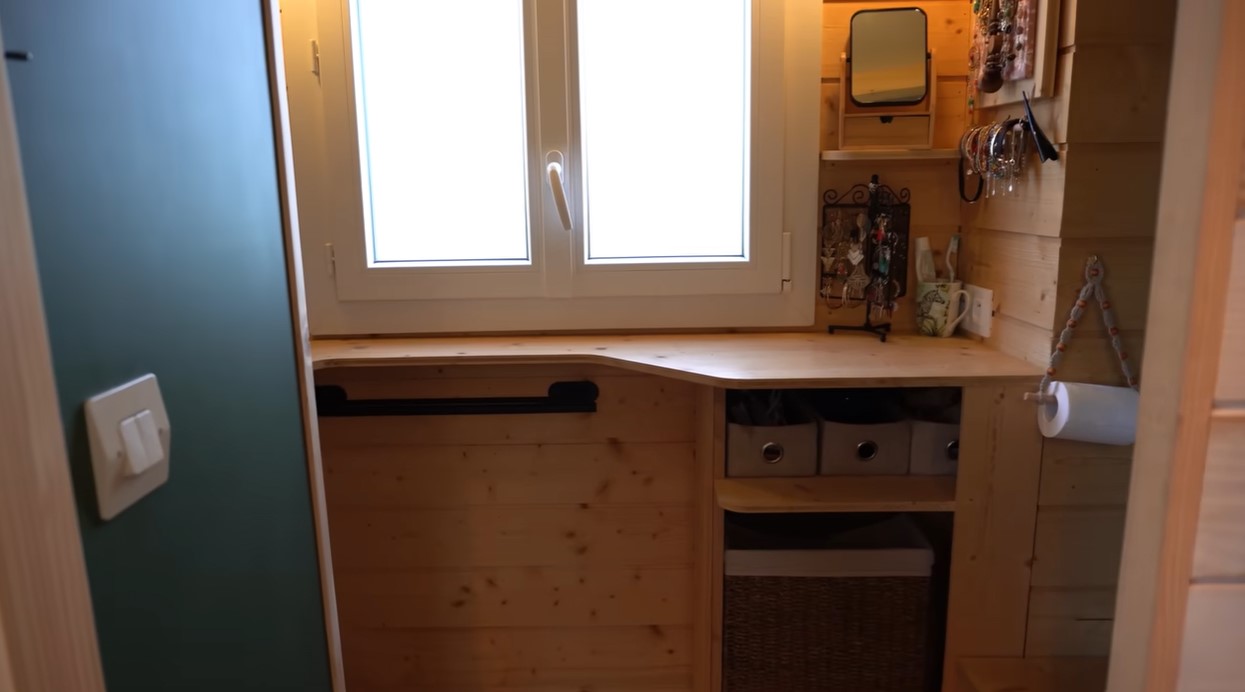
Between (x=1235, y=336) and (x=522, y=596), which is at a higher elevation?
(x=1235, y=336)

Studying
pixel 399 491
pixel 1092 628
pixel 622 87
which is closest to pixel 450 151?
pixel 622 87

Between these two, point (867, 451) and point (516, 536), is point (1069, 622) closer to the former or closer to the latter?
point (867, 451)

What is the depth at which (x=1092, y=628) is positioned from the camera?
169cm

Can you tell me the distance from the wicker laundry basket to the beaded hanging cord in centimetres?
45

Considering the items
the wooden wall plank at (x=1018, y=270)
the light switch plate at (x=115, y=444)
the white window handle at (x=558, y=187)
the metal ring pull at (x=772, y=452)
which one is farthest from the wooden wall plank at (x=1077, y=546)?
the light switch plate at (x=115, y=444)

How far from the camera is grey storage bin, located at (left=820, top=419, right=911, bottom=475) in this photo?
172 cm

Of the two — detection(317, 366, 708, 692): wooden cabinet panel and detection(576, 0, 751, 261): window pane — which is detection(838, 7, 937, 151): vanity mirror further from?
detection(317, 366, 708, 692): wooden cabinet panel

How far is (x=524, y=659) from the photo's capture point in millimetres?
2141

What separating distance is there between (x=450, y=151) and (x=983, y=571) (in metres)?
1.44

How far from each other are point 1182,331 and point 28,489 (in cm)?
90

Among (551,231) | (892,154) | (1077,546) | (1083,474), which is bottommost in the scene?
(1077,546)

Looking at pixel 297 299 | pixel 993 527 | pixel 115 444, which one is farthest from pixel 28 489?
pixel 993 527

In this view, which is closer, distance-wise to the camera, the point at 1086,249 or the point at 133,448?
the point at 133,448

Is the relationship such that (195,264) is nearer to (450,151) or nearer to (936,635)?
(450,151)
